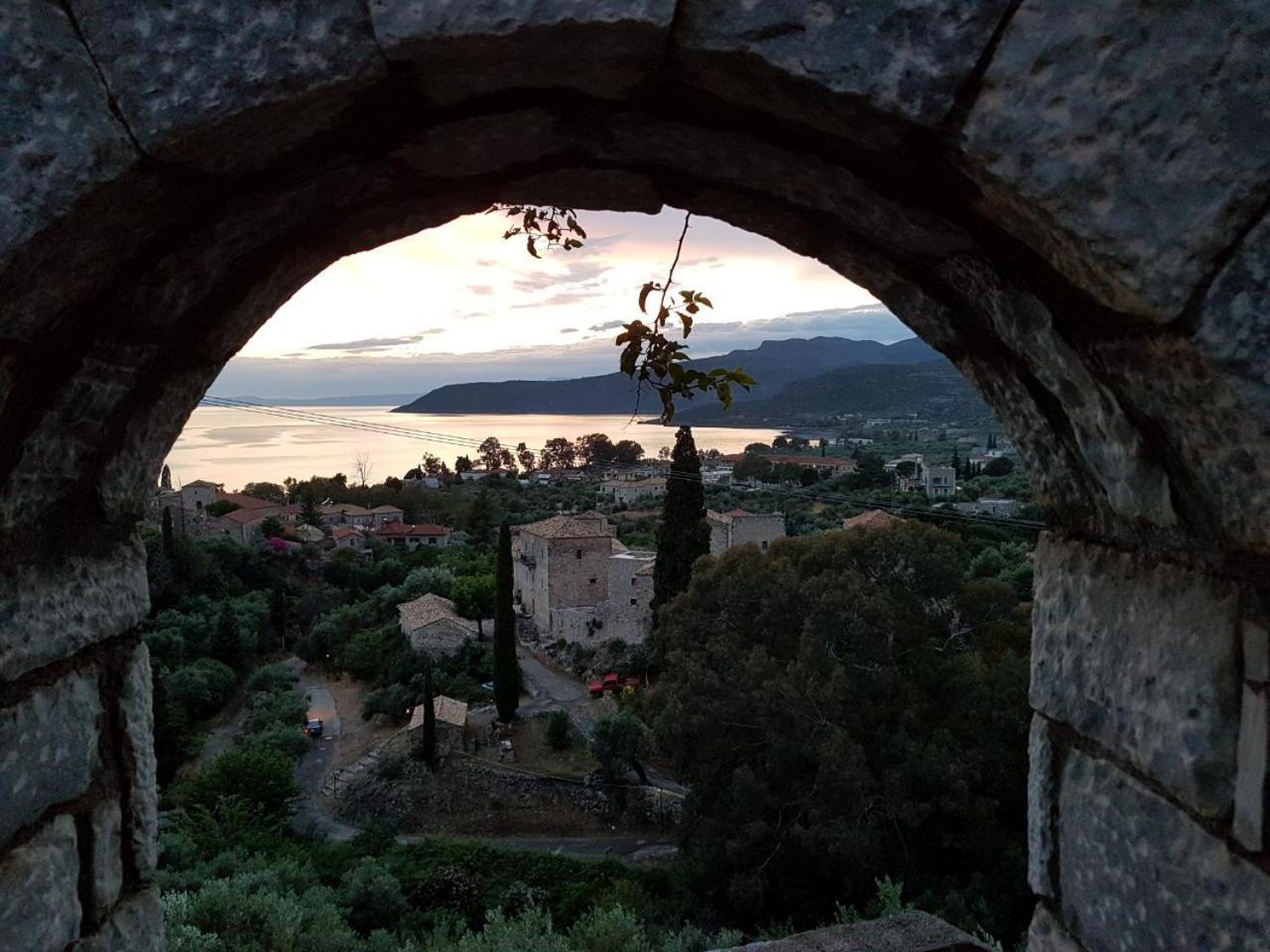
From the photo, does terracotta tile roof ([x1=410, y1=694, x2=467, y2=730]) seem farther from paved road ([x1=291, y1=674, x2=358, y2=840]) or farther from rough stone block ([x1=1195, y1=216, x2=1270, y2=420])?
rough stone block ([x1=1195, y1=216, x2=1270, y2=420])

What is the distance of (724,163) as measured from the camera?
139 cm

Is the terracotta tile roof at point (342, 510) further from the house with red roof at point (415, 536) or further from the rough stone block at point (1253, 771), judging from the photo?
the rough stone block at point (1253, 771)

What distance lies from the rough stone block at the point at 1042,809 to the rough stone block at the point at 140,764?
1.59m

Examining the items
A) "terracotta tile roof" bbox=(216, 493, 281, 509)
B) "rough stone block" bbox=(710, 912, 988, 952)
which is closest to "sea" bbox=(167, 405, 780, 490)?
"terracotta tile roof" bbox=(216, 493, 281, 509)

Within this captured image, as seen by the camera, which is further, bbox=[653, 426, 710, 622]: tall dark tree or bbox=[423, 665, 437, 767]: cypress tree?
bbox=[653, 426, 710, 622]: tall dark tree

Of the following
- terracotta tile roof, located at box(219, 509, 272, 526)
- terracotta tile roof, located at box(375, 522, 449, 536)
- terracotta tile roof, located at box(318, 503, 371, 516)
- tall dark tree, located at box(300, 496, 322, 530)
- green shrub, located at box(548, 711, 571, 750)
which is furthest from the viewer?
terracotta tile roof, located at box(318, 503, 371, 516)

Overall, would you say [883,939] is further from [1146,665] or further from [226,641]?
[226,641]

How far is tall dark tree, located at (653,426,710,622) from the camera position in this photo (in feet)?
71.8

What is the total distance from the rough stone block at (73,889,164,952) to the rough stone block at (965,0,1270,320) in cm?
184

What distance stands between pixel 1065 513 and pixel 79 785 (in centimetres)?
172

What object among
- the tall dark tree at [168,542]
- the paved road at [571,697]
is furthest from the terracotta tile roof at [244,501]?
the paved road at [571,697]

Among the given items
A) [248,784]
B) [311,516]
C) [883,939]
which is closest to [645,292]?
[883,939]

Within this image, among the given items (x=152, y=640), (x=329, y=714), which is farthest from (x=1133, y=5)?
(x=152, y=640)

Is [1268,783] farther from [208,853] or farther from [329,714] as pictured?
[329,714]
